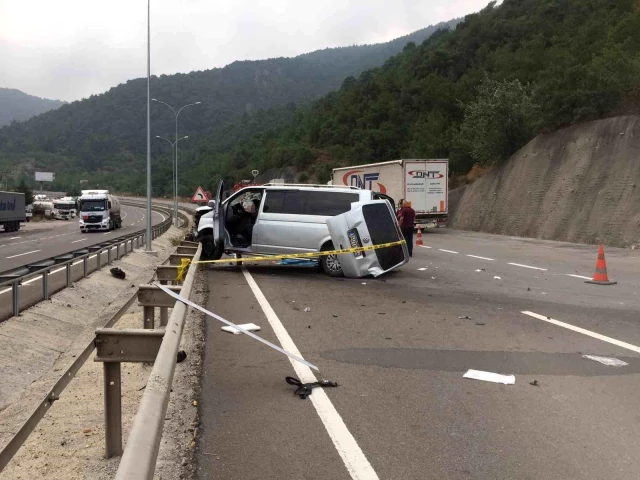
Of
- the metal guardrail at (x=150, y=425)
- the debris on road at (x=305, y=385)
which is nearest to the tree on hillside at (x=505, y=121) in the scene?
the debris on road at (x=305, y=385)

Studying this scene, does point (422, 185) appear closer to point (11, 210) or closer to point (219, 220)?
point (219, 220)

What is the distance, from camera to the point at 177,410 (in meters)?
5.69

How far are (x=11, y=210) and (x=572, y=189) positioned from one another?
140ft

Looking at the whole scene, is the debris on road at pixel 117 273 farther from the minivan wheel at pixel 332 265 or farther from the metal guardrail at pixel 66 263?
the minivan wheel at pixel 332 265

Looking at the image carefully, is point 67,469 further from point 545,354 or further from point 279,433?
point 545,354

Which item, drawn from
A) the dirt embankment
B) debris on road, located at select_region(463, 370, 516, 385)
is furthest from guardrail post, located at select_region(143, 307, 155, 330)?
the dirt embankment

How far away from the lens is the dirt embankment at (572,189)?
2916 cm

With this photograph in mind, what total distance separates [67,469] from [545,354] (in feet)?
17.2

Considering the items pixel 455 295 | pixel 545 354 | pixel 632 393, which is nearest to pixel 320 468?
pixel 632 393

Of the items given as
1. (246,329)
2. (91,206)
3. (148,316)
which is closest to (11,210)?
(91,206)

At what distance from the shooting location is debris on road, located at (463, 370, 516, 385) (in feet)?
21.7

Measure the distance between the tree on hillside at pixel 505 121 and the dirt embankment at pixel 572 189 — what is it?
165cm

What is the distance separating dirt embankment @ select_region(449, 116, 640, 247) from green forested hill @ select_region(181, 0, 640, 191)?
1.42 m

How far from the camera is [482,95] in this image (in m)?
52.1
